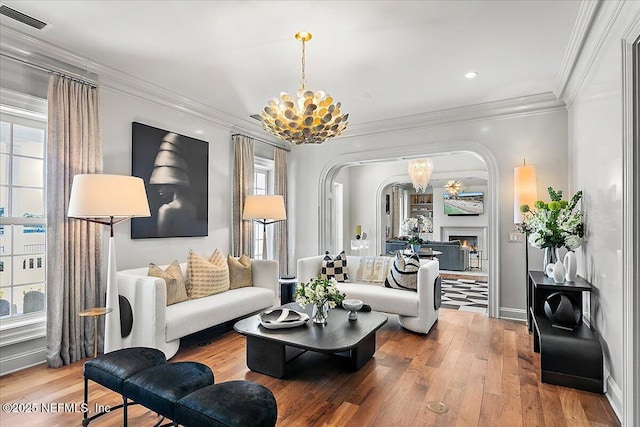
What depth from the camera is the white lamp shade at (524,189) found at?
4.18 meters

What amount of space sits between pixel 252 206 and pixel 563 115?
408cm

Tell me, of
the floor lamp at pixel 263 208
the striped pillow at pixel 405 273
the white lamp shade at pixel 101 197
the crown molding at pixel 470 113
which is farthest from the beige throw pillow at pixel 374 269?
the white lamp shade at pixel 101 197

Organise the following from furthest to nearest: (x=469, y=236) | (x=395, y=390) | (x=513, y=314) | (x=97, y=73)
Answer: (x=469, y=236) → (x=513, y=314) → (x=97, y=73) → (x=395, y=390)

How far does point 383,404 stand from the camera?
2.44 meters

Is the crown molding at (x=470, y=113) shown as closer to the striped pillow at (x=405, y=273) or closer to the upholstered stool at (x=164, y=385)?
the striped pillow at (x=405, y=273)

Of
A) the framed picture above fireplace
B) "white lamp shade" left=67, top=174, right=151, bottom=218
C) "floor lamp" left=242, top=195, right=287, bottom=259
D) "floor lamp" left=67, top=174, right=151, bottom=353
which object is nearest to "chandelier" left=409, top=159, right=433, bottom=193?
the framed picture above fireplace

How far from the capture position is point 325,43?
308cm

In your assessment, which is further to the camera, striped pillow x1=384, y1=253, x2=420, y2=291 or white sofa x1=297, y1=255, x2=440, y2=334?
striped pillow x1=384, y1=253, x2=420, y2=291

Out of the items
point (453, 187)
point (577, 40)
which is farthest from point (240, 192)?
point (453, 187)

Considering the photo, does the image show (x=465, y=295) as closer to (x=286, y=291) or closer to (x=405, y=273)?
(x=405, y=273)

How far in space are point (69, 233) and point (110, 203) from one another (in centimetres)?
71

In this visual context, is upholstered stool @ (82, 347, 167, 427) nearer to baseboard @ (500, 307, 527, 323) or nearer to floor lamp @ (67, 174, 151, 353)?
floor lamp @ (67, 174, 151, 353)

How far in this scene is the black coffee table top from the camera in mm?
2596

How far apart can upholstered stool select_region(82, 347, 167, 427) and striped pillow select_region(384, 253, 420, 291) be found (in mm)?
2856
